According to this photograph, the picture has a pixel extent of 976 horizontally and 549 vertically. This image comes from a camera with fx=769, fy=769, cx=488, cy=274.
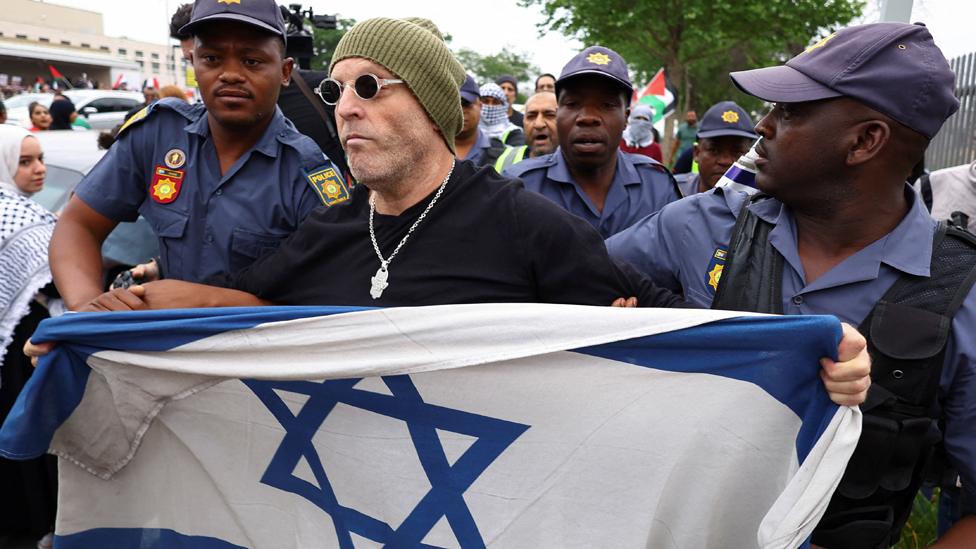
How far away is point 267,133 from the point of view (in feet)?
9.04

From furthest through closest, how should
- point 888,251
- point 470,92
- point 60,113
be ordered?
point 60,113 < point 470,92 < point 888,251

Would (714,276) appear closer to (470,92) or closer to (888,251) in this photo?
(888,251)

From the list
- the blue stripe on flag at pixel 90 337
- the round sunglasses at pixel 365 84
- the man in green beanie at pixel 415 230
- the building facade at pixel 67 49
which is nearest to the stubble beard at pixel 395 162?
the man in green beanie at pixel 415 230

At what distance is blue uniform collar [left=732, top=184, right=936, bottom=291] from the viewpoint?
1831 millimetres

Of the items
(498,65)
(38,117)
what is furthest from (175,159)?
(498,65)

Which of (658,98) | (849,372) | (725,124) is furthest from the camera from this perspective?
(658,98)

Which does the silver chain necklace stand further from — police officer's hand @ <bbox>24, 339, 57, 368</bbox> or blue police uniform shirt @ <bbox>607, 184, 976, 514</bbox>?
police officer's hand @ <bbox>24, 339, 57, 368</bbox>

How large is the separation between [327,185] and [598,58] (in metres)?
1.59

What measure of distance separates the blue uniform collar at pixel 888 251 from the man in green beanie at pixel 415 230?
1.04 feet

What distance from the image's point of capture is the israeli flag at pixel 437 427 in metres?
1.70

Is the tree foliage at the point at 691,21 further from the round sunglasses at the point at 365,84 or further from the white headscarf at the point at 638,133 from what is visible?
the round sunglasses at the point at 365,84

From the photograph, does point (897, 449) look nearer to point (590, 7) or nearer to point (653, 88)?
point (653, 88)

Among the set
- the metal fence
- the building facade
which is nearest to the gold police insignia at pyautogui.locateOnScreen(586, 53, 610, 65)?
the metal fence

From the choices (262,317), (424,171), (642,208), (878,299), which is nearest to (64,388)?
(262,317)
